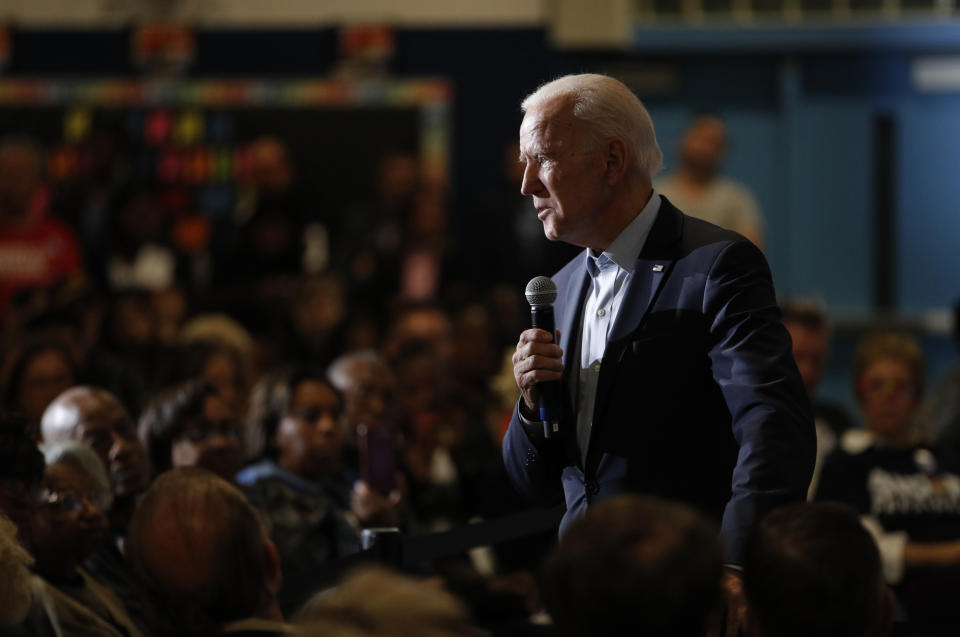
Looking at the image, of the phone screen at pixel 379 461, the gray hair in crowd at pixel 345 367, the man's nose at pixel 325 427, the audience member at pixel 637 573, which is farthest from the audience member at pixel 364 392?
the audience member at pixel 637 573

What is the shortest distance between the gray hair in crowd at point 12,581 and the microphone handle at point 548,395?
0.95 meters

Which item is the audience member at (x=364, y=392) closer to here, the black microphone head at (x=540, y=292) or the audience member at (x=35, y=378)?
the audience member at (x=35, y=378)

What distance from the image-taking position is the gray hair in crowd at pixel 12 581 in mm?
→ 2414

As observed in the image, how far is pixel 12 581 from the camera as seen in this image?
243 centimetres

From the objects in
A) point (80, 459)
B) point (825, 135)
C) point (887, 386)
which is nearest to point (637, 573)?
point (80, 459)

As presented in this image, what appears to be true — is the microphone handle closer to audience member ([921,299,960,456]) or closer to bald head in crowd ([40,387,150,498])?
bald head in crowd ([40,387,150,498])

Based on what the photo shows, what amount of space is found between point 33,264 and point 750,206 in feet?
13.8

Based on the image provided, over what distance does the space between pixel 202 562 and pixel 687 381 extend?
3.10ft

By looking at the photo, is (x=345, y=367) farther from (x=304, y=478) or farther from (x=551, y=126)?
(x=551, y=126)

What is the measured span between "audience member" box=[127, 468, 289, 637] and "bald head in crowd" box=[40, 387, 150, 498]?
4.15 ft

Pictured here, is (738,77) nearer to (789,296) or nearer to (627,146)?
(789,296)

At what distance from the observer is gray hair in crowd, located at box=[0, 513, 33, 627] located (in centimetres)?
241

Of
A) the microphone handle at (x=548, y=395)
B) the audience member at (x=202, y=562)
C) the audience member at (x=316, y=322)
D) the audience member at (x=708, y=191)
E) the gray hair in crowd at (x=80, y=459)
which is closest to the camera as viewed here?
the audience member at (x=202, y=562)

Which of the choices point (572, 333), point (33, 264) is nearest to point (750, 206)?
point (33, 264)
